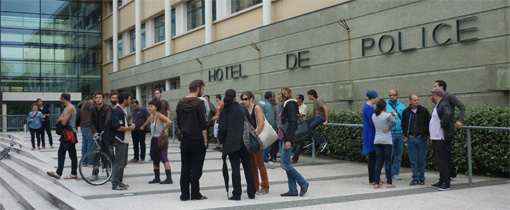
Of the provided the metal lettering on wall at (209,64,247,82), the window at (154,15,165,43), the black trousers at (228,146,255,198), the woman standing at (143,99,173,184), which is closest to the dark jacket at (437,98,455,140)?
the black trousers at (228,146,255,198)

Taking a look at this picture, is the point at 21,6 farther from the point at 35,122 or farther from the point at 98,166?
the point at 98,166

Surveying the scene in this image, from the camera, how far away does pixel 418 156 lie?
859 cm

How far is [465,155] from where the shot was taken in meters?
9.33

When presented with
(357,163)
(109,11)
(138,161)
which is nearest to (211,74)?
(138,161)

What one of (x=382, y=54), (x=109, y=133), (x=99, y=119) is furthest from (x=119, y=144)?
(x=382, y=54)

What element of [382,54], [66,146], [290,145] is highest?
[382,54]

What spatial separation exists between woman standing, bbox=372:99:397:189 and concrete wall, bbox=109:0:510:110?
3706mm

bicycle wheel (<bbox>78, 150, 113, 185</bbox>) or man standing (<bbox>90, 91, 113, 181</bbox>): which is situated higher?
man standing (<bbox>90, 91, 113, 181</bbox>)

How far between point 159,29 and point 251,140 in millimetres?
22234

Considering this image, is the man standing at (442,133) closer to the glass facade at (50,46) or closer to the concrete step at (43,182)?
the concrete step at (43,182)

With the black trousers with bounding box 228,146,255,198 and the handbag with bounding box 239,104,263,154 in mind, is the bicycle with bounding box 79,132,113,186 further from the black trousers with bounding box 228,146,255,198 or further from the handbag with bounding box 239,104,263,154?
the handbag with bounding box 239,104,263,154

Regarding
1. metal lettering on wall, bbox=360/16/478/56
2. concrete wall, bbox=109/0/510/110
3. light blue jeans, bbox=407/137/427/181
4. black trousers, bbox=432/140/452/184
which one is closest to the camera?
black trousers, bbox=432/140/452/184

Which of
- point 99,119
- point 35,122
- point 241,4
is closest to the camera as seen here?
point 99,119

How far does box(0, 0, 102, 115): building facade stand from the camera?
3328cm
